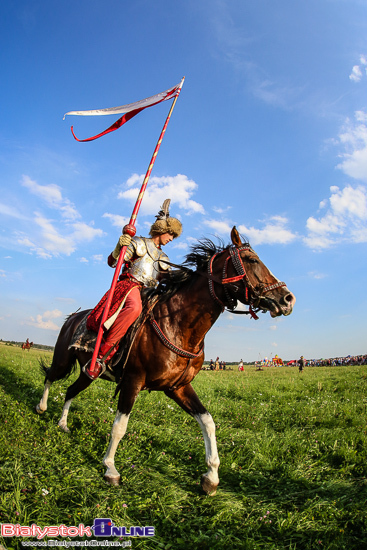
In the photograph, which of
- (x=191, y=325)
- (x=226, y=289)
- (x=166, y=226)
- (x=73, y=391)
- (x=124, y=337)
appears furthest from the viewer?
(x=73, y=391)

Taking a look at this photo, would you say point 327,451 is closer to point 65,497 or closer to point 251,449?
point 251,449

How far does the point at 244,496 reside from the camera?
159 inches

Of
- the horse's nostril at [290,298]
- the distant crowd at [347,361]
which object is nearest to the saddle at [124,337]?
the horse's nostril at [290,298]

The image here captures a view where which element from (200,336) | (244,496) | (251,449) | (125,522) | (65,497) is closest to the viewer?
(125,522)

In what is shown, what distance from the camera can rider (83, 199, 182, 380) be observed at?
4922 mm

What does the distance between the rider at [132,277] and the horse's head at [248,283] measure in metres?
1.23

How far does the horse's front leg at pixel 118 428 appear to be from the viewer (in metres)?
4.19

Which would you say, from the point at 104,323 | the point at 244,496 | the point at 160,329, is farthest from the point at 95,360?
the point at 244,496

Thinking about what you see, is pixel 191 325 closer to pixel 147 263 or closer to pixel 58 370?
pixel 147 263

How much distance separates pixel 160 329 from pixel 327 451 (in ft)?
12.0

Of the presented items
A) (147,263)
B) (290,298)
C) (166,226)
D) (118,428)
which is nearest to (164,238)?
(166,226)

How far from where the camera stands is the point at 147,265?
5.60 metres

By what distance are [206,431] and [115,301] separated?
236 cm

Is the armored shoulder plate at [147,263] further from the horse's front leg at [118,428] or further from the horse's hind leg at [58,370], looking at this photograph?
the horse's hind leg at [58,370]
